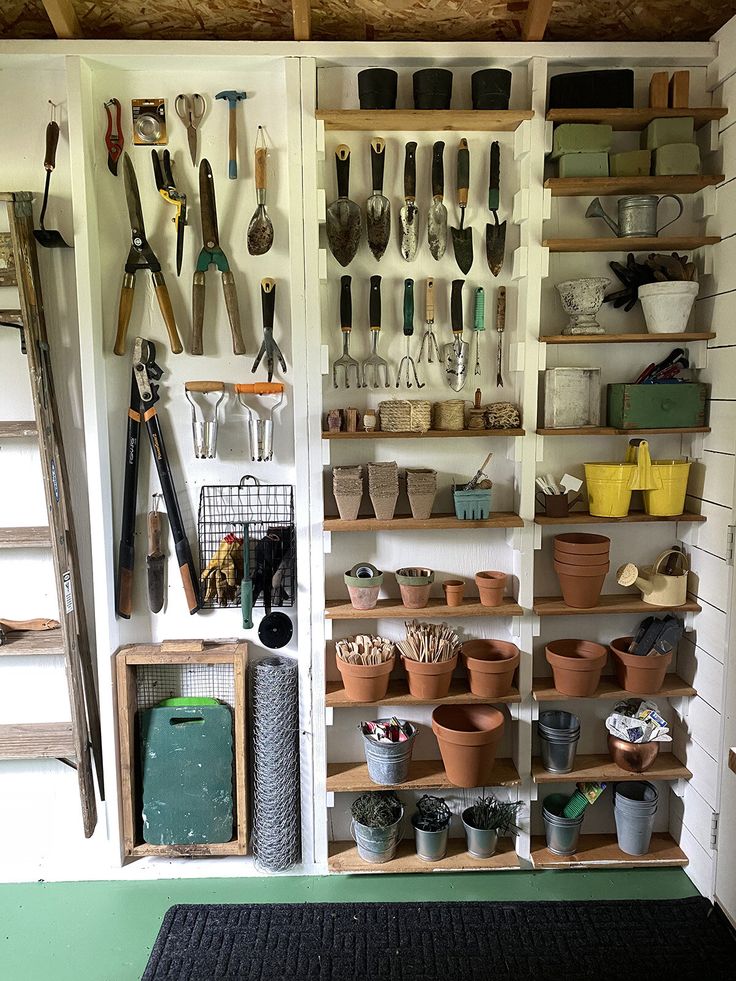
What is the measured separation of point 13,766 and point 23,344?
1508 mm

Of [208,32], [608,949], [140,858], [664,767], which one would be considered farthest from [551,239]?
[140,858]

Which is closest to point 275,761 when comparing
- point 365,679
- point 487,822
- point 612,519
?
point 365,679

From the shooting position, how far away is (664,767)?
2889 millimetres

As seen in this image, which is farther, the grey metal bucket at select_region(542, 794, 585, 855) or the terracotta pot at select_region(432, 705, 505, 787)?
the grey metal bucket at select_region(542, 794, 585, 855)

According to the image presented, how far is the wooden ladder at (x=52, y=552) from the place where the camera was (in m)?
2.54

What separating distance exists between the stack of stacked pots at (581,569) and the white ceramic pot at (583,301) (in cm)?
73

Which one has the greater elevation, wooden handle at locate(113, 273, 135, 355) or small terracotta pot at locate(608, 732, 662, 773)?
wooden handle at locate(113, 273, 135, 355)

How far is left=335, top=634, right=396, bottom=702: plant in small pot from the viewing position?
2.72 metres

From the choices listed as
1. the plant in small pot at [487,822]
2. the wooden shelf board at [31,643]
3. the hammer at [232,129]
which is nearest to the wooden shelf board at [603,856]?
the plant in small pot at [487,822]

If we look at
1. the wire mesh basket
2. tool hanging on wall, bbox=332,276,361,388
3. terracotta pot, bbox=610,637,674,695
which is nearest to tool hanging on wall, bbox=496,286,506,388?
tool hanging on wall, bbox=332,276,361,388

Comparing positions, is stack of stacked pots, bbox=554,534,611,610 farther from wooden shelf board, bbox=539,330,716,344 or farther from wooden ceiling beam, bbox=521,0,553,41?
wooden ceiling beam, bbox=521,0,553,41

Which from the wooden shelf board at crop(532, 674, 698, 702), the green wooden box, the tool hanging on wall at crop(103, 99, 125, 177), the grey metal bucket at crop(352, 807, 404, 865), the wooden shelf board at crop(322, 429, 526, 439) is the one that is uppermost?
the tool hanging on wall at crop(103, 99, 125, 177)

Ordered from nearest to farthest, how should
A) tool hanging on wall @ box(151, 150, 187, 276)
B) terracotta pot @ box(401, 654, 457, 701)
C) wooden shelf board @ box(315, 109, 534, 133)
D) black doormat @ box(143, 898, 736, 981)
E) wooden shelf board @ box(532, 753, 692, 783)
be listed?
1. black doormat @ box(143, 898, 736, 981)
2. wooden shelf board @ box(315, 109, 534, 133)
3. tool hanging on wall @ box(151, 150, 187, 276)
4. terracotta pot @ box(401, 654, 457, 701)
5. wooden shelf board @ box(532, 753, 692, 783)

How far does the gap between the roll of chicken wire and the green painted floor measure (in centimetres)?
15
